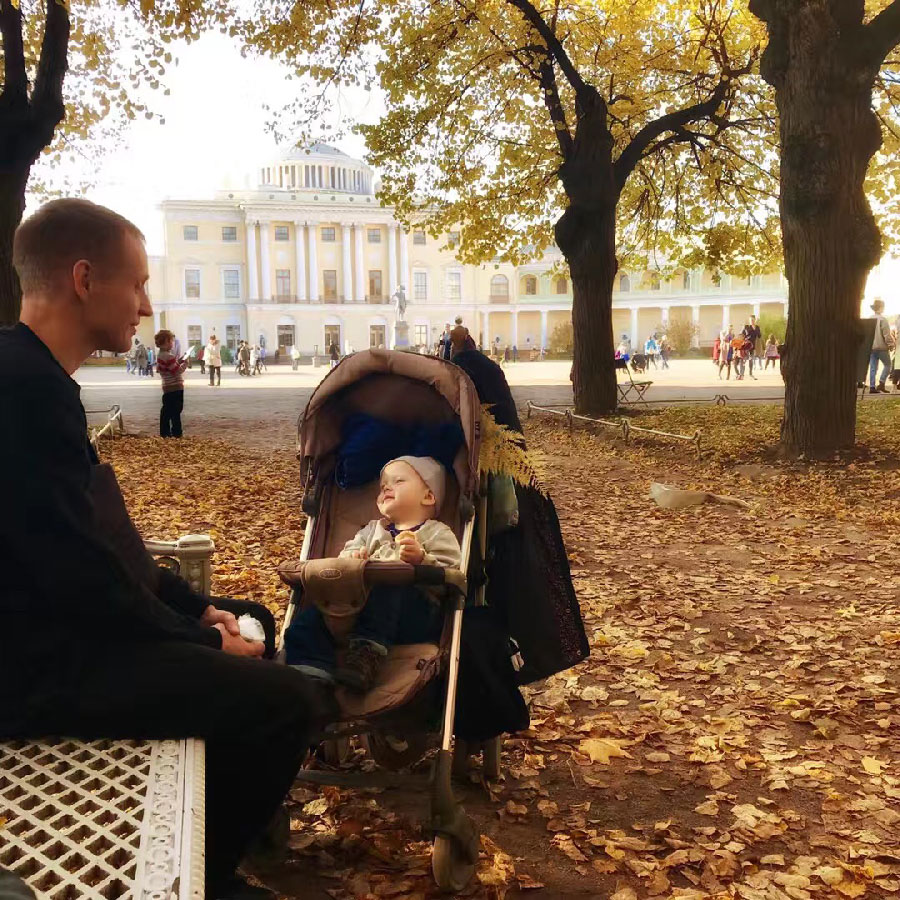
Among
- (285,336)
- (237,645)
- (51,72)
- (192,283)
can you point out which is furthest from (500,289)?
(237,645)

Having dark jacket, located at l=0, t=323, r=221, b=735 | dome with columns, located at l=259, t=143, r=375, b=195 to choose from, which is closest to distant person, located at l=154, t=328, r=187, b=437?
dark jacket, located at l=0, t=323, r=221, b=735

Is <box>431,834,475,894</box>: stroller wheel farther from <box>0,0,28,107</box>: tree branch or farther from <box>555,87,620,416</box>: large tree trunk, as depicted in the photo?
<box>555,87,620,416</box>: large tree trunk

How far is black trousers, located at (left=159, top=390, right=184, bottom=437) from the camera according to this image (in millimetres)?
15883

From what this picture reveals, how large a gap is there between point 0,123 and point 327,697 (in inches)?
435

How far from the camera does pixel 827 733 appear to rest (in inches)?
169

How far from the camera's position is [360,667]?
3.26 meters

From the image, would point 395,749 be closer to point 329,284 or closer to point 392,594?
point 392,594

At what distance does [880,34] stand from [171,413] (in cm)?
1223

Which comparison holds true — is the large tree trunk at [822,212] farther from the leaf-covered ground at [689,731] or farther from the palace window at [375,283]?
the palace window at [375,283]

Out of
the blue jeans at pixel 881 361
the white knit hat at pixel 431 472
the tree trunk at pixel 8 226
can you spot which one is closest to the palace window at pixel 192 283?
the blue jeans at pixel 881 361

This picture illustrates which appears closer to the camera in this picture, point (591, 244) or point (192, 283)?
point (591, 244)

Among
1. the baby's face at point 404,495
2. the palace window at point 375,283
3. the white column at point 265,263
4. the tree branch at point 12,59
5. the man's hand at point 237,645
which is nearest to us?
the man's hand at point 237,645

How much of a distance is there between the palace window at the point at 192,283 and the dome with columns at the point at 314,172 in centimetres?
1611

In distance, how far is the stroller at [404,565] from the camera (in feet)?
10.2
